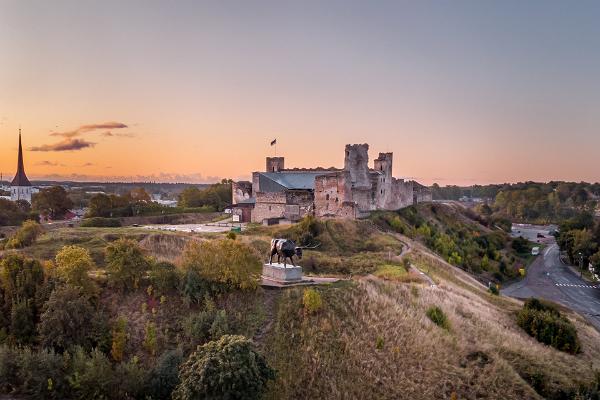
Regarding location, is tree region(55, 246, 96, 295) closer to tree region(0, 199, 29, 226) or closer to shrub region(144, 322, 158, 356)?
shrub region(144, 322, 158, 356)

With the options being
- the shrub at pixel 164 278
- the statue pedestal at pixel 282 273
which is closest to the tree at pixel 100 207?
the shrub at pixel 164 278

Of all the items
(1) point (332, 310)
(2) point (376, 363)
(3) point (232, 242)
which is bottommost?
(2) point (376, 363)

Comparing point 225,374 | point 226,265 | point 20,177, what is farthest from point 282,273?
point 20,177

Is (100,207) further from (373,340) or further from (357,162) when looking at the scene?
(373,340)

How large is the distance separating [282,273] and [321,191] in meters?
26.6

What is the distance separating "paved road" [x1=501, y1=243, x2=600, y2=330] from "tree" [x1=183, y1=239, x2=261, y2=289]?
32.1 meters

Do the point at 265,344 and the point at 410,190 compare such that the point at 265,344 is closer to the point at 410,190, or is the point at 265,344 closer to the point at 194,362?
the point at 194,362

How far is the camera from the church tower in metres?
87.8

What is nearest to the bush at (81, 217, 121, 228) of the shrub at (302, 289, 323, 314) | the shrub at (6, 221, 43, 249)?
the shrub at (6, 221, 43, 249)

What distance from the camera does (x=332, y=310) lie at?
2453 cm

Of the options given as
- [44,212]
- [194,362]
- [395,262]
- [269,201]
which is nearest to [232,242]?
[194,362]

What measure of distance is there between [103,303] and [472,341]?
18.3m

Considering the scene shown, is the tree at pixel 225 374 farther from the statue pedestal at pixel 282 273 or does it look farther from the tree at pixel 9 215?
the tree at pixel 9 215

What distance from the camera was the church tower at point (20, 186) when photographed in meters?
87.8
